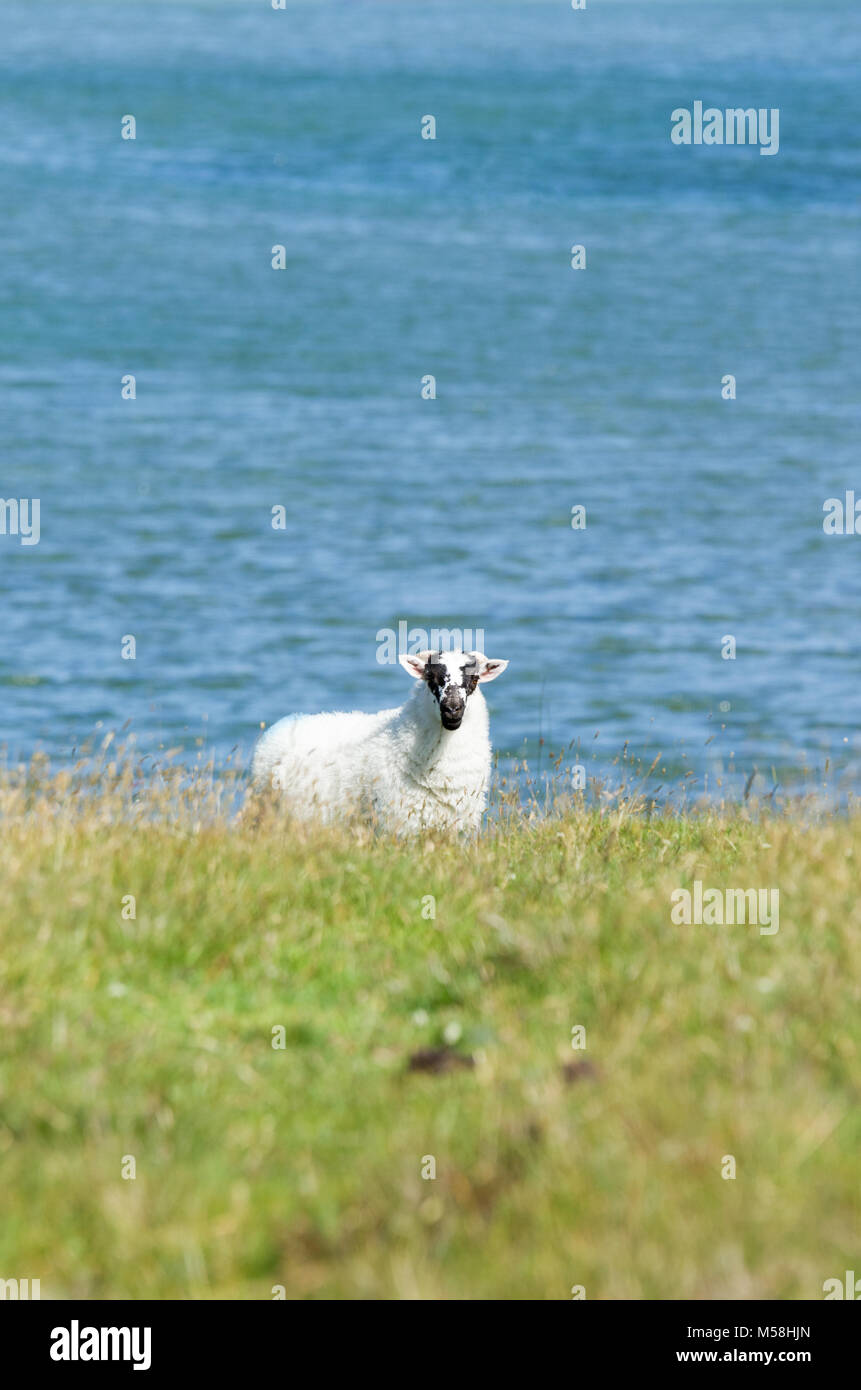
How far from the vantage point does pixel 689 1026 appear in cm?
657

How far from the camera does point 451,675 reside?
1239cm

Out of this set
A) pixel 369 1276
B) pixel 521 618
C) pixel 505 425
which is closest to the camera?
pixel 369 1276

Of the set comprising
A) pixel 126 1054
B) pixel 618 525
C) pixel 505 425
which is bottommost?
pixel 126 1054

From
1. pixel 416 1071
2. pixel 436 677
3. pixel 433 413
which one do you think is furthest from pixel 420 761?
pixel 433 413

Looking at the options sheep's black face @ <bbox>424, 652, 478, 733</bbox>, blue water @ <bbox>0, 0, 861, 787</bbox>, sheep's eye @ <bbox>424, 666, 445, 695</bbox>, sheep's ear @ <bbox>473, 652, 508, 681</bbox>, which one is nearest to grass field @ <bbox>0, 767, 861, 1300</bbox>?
sheep's black face @ <bbox>424, 652, 478, 733</bbox>

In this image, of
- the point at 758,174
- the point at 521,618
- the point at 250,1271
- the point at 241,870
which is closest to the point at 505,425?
the point at 521,618

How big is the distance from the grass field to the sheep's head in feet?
9.35

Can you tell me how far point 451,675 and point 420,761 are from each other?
26.4 inches

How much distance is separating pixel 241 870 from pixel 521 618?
22.5 metres

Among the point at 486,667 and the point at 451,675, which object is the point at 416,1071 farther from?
the point at 486,667

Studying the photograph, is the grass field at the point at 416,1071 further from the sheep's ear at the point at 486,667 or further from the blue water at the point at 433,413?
the blue water at the point at 433,413

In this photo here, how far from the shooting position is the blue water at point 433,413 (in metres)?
28.0

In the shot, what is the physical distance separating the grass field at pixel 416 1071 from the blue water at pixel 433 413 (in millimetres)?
7124

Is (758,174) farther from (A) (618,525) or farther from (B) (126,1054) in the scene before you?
(B) (126,1054)
